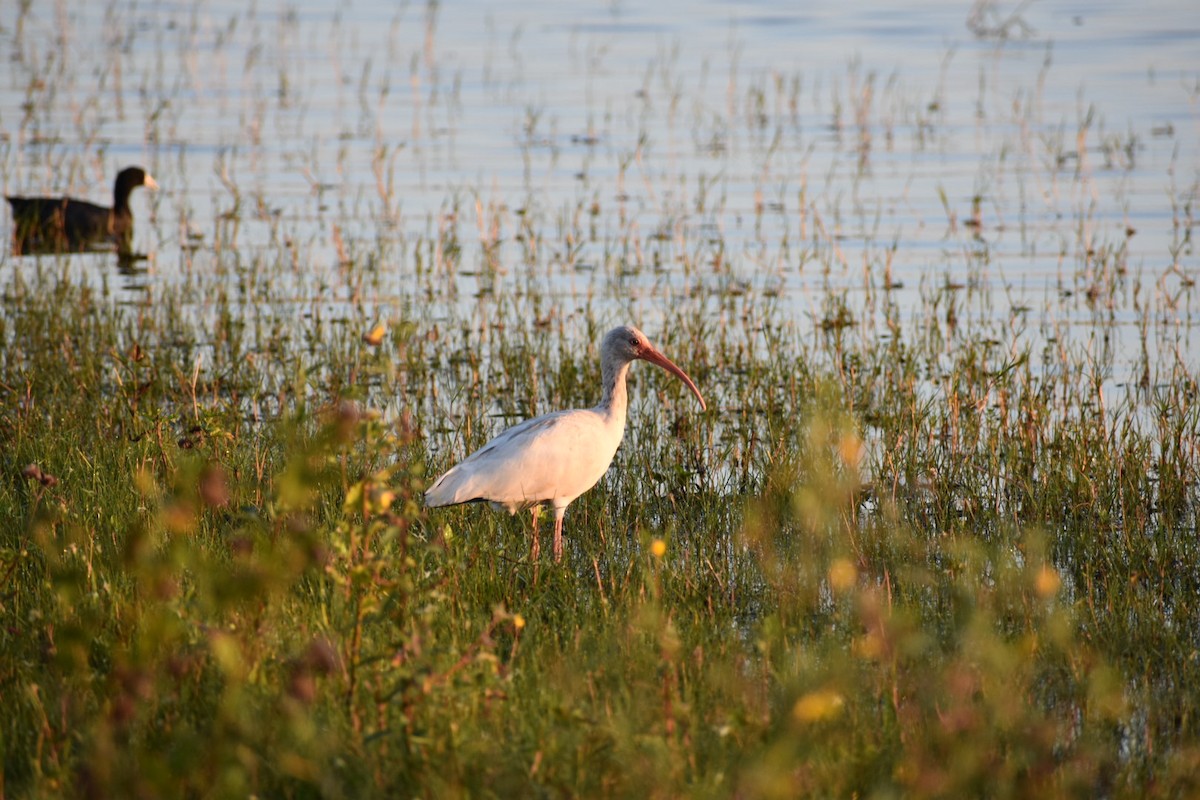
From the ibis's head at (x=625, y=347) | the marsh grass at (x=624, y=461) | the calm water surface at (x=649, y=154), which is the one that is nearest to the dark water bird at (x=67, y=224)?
the calm water surface at (x=649, y=154)

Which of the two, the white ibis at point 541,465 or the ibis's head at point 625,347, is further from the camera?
the ibis's head at point 625,347

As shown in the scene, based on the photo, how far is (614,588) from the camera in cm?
504

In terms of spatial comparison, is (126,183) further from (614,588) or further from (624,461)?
(614,588)

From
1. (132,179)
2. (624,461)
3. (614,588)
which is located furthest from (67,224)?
(614,588)

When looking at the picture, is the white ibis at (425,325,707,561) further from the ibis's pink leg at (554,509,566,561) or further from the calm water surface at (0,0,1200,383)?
the calm water surface at (0,0,1200,383)

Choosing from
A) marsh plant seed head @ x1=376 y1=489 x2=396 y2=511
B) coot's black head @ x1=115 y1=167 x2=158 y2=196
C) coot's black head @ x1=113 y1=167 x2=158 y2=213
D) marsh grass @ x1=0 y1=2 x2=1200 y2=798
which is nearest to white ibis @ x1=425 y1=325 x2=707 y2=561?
marsh grass @ x1=0 y1=2 x2=1200 y2=798

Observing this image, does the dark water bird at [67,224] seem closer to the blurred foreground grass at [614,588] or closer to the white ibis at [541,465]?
the blurred foreground grass at [614,588]

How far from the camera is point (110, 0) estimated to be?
23547 mm

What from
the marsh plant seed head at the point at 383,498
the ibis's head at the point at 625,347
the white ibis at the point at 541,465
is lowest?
the white ibis at the point at 541,465

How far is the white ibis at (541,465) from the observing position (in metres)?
5.58

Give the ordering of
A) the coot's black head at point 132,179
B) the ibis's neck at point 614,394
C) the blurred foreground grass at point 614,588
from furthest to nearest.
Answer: the coot's black head at point 132,179 → the ibis's neck at point 614,394 → the blurred foreground grass at point 614,588

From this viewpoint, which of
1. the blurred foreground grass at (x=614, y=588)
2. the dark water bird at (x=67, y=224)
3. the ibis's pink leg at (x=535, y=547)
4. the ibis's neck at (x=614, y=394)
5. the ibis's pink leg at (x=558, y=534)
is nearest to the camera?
the blurred foreground grass at (x=614, y=588)

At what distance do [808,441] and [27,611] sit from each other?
3.35m

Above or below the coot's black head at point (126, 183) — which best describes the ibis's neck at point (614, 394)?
below
